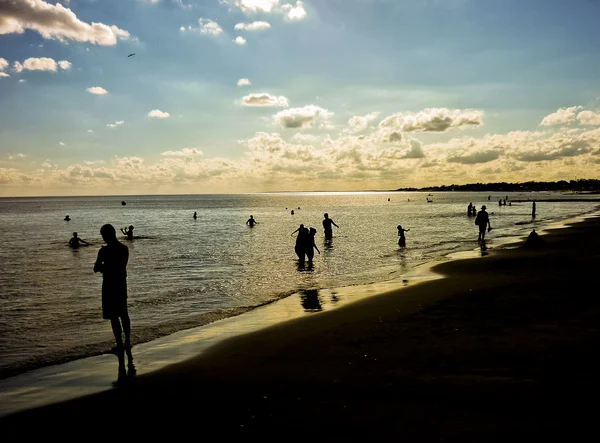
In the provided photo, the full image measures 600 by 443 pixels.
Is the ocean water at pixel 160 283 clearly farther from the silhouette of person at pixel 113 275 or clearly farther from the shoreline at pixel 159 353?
the silhouette of person at pixel 113 275

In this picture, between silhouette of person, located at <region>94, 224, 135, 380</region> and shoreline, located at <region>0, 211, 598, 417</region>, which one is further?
silhouette of person, located at <region>94, 224, 135, 380</region>

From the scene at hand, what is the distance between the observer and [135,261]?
28250 mm

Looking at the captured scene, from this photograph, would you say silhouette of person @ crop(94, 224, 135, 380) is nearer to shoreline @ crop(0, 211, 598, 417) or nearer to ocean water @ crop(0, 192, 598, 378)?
shoreline @ crop(0, 211, 598, 417)

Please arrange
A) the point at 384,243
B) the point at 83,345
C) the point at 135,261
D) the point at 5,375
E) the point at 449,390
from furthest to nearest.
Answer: the point at 384,243
the point at 135,261
the point at 83,345
the point at 5,375
the point at 449,390

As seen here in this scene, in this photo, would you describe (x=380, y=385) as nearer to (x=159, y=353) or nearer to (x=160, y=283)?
(x=159, y=353)

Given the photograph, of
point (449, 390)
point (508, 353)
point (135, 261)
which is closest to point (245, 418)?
point (449, 390)

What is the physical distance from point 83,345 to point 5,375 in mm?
2183

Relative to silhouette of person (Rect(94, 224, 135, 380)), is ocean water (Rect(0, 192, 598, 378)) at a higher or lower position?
lower

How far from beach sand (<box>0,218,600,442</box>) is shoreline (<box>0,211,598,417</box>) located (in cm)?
48

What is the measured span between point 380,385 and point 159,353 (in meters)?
5.04

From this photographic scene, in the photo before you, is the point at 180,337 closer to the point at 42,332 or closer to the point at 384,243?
the point at 42,332

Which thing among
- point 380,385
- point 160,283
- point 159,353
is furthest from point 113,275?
point 160,283

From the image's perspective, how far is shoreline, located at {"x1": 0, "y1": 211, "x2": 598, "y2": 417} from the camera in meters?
7.30

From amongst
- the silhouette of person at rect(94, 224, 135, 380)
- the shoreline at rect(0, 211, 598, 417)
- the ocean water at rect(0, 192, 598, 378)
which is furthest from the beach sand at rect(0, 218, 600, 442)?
the ocean water at rect(0, 192, 598, 378)
